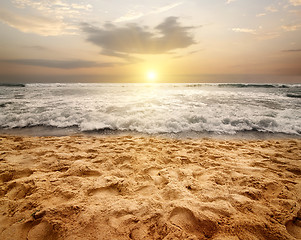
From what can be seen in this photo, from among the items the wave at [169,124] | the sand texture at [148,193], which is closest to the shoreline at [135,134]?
the wave at [169,124]

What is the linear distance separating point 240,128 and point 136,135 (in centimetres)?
378

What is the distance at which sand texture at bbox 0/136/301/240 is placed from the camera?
155 cm

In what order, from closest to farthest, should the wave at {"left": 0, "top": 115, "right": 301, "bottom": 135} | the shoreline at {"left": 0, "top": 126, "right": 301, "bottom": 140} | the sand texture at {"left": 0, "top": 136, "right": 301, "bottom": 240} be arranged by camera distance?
the sand texture at {"left": 0, "top": 136, "right": 301, "bottom": 240} < the shoreline at {"left": 0, "top": 126, "right": 301, "bottom": 140} < the wave at {"left": 0, "top": 115, "right": 301, "bottom": 135}

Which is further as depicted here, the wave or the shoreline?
the wave

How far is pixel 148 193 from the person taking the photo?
2096 mm

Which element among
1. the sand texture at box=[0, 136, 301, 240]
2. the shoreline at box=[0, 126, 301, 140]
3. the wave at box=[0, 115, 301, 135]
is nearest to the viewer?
the sand texture at box=[0, 136, 301, 240]

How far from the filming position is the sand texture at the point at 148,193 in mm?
1548

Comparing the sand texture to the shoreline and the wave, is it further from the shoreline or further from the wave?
the wave

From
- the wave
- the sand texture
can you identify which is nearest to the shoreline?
the wave

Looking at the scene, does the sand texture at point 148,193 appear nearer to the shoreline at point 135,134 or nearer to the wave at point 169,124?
the shoreline at point 135,134

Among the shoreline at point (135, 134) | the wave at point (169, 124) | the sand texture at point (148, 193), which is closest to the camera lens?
the sand texture at point (148, 193)

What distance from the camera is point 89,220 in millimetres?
1622

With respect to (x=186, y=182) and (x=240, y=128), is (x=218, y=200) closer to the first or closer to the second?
(x=186, y=182)

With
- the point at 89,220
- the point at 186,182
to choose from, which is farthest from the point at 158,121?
the point at 89,220
